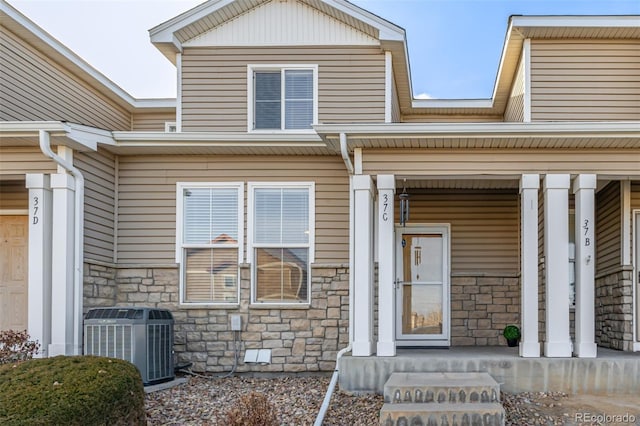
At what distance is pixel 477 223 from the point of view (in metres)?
9.57

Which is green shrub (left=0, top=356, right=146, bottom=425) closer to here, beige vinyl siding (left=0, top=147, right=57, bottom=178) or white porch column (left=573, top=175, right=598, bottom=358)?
beige vinyl siding (left=0, top=147, right=57, bottom=178)

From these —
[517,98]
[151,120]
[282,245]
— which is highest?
[151,120]

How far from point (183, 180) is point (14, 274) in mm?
Result: 2325

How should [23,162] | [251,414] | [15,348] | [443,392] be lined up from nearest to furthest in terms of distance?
1. [251,414]
2. [443,392]
3. [15,348]
4. [23,162]

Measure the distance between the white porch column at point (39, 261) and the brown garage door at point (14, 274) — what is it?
0.88 m

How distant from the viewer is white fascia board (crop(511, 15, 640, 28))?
8.55m

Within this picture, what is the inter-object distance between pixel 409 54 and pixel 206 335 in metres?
4.75

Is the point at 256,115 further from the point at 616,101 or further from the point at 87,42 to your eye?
the point at 616,101

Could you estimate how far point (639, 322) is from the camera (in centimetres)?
865

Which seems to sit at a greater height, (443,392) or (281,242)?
(281,242)

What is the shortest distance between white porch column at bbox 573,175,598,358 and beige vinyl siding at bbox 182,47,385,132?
8.98 ft

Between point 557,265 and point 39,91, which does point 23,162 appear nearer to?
point 39,91

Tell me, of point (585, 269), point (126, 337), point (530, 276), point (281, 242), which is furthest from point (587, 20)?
point (126, 337)

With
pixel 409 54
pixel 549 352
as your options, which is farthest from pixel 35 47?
pixel 549 352
